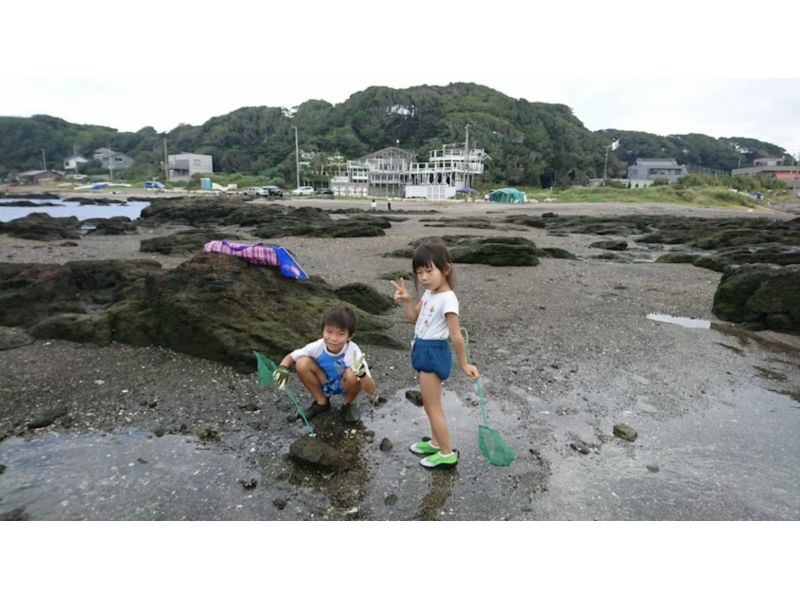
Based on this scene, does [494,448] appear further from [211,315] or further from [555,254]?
[555,254]

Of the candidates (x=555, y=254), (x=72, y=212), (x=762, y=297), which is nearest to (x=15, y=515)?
(x=762, y=297)

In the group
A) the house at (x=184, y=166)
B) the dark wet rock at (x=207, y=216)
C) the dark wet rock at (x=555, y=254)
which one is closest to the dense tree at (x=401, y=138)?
the house at (x=184, y=166)

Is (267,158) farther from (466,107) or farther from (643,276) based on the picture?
(643,276)

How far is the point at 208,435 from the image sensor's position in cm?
428

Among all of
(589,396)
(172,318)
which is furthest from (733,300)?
(172,318)

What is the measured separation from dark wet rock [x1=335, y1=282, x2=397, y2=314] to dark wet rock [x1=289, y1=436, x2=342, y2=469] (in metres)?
4.30

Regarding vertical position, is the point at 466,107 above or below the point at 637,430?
above

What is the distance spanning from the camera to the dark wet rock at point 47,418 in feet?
14.6

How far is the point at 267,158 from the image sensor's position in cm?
10788

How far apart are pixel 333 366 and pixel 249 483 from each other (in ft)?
3.93

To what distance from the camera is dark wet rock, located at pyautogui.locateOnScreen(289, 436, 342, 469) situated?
12.3ft

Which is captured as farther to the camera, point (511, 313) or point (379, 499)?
point (511, 313)

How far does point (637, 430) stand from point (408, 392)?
2.19 meters

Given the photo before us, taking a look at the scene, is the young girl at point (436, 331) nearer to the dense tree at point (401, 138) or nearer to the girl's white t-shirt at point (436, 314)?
the girl's white t-shirt at point (436, 314)
